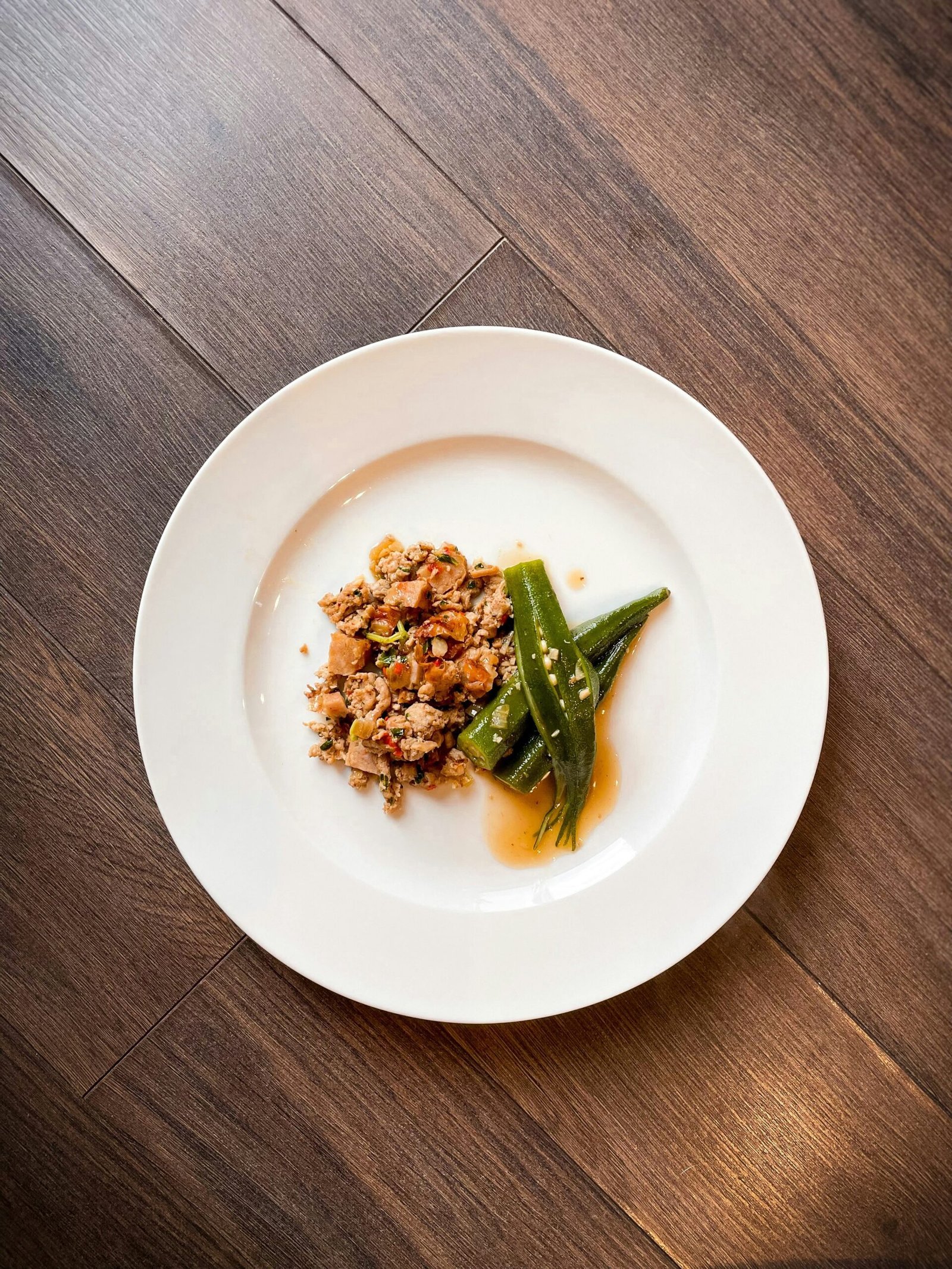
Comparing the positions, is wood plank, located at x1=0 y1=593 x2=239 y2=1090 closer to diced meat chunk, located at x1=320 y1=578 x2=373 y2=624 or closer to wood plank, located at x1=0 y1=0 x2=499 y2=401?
diced meat chunk, located at x1=320 y1=578 x2=373 y2=624

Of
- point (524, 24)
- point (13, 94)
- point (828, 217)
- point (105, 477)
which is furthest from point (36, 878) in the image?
point (828, 217)

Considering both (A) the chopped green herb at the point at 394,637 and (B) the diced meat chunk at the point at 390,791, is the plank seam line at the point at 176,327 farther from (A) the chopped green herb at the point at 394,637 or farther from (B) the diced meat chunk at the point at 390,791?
(B) the diced meat chunk at the point at 390,791

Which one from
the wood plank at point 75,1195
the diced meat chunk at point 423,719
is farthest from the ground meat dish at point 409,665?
the wood plank at point 75,1195

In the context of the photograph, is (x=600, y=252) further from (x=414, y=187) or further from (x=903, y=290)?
(x=903, y=290)

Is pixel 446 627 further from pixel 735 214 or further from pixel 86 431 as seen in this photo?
pixel 735 214

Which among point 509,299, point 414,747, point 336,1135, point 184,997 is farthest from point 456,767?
point 509,299

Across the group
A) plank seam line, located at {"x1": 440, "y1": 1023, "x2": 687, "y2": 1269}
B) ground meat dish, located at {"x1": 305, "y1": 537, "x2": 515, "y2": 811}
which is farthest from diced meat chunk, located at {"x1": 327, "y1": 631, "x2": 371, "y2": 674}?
plank seam line, located at {"x1": 440, "y1": 1023, "x2": 687, "y2": 1269}
